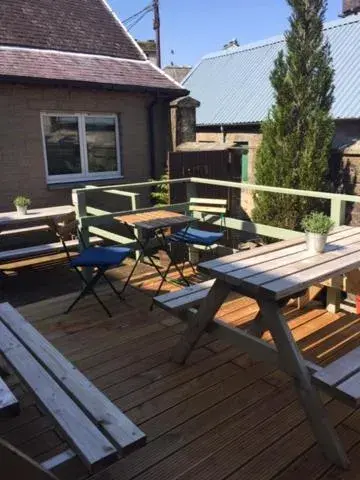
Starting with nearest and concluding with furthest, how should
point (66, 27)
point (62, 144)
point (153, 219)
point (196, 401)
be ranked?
point (196, 401) < point (153, 219) < point (62, 144) < point (66, 27)

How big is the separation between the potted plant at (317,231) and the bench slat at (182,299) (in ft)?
2.58

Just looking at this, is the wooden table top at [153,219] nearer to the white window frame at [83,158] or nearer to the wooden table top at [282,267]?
the wooden table top at [282,267]

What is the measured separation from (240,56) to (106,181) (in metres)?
10.5

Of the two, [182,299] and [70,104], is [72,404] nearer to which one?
[182,299]

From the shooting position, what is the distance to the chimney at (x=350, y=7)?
13.1 meters

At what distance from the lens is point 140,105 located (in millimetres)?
7797

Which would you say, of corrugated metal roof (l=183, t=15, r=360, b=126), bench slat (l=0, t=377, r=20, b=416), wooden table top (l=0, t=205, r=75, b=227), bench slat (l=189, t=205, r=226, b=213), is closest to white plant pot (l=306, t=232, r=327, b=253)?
bench slat (l=0, t=377, r=20, b=416)

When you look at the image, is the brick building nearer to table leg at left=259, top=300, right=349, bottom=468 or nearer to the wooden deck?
the wooden deck

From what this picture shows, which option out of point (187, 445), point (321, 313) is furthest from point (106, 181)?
point (187, 445)

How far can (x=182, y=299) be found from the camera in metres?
2.88

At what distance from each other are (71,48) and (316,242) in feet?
22.3

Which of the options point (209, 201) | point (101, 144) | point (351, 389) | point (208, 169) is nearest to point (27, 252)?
point (209, 201)

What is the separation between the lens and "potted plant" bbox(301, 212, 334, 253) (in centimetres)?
266

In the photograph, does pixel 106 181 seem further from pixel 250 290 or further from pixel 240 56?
pixel 240 56
